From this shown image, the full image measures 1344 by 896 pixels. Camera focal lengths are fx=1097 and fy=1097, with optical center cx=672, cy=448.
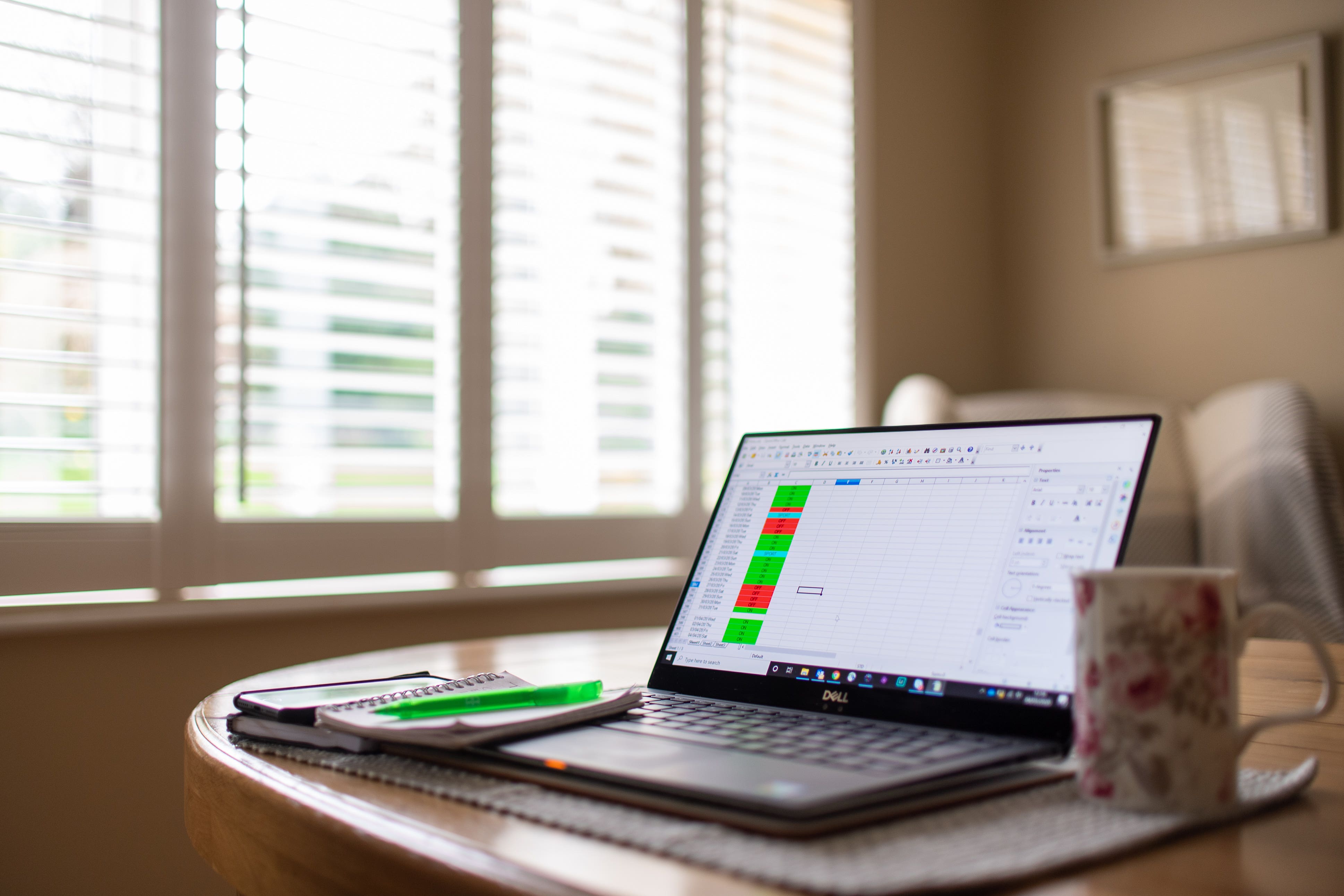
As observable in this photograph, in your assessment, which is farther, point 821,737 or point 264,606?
point 264,606

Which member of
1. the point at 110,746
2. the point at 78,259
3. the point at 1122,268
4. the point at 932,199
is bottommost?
the point at 110,746

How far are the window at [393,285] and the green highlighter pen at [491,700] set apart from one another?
1179 millimetres

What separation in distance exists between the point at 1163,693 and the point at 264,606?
152 centimetres

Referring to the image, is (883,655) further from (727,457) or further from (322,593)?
(727,457)

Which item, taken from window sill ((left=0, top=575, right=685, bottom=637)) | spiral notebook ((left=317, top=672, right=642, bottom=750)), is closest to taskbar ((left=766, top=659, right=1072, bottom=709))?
spiral notebook ((left=317, top=672, right=642, bottom=750))

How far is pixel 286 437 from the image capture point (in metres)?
1.83

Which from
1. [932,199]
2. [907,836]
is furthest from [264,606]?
[932,199]

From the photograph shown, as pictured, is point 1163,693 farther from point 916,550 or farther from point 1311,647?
point 916,550

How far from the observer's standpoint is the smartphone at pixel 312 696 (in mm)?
701

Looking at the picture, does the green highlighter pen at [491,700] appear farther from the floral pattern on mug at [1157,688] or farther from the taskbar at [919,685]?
the floral pattern on mug at [1157,688]

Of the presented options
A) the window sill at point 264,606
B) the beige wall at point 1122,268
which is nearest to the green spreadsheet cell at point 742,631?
the window sill at point 264,606

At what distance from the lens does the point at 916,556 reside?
0.72m

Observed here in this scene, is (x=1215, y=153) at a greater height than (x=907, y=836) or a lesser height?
greater

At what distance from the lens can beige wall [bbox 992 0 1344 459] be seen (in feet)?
8.45
